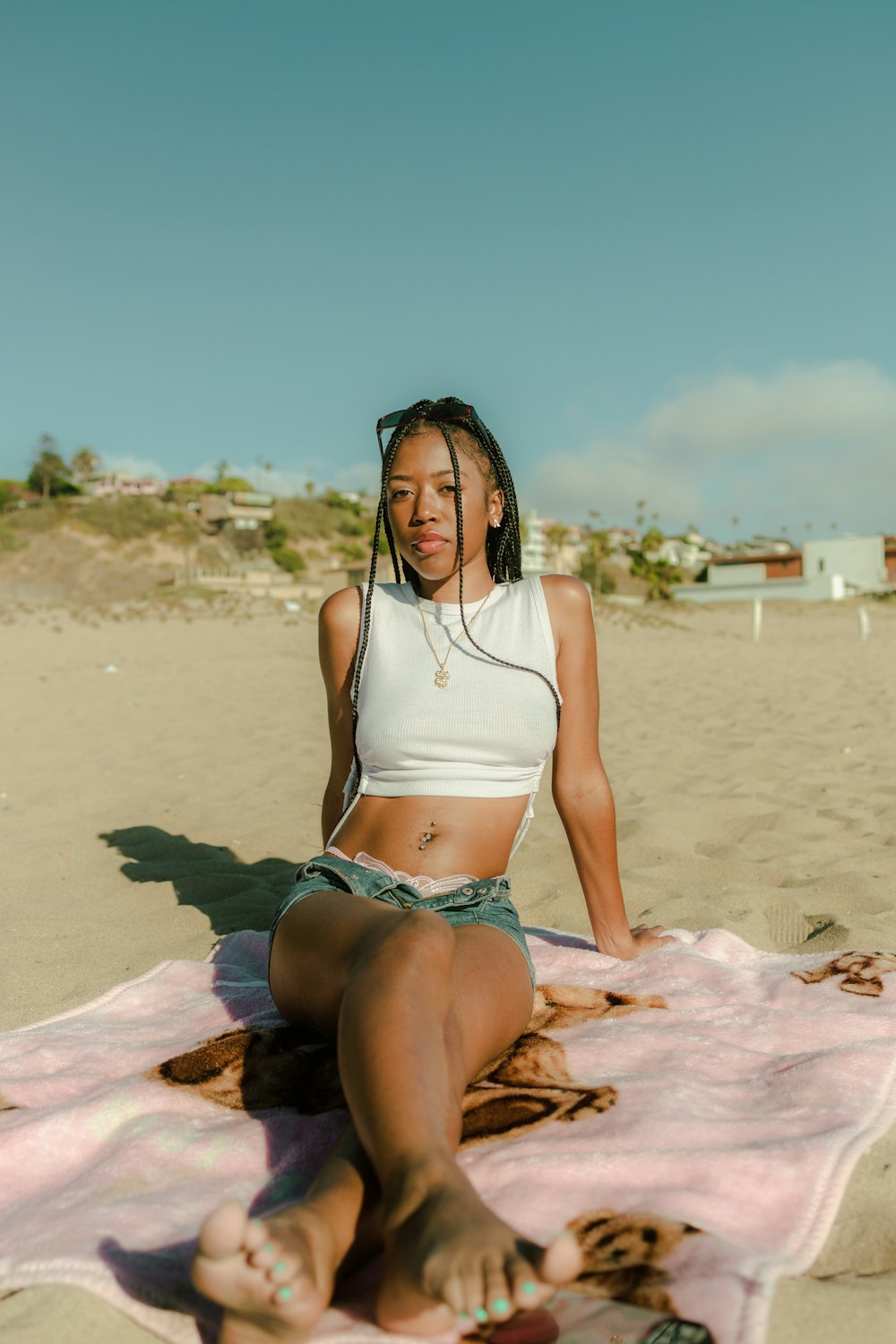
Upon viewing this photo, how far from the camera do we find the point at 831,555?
52.7 m

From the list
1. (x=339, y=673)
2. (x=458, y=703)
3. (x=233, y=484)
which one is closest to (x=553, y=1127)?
(x=458, y=703)

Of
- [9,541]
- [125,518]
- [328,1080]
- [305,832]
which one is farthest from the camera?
[125,518]

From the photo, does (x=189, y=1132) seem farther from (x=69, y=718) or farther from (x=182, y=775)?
(x=69, y=718)

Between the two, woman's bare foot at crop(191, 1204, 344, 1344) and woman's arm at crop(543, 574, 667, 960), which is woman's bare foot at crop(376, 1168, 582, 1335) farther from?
woman's arm at crop(543, 574, 667, 960)

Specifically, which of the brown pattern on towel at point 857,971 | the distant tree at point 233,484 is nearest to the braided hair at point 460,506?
the brown pattern on towel at point 857,971

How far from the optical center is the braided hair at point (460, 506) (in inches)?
106

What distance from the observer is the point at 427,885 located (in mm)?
2434

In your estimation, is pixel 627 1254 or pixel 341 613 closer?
pixel 627 1254

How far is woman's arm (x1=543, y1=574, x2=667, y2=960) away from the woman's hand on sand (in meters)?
0.23

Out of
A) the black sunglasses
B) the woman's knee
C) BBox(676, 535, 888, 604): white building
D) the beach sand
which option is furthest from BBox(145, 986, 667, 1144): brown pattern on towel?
BBox(676, 535, 888, 604): white building

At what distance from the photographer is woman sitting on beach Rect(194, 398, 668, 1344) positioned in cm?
129

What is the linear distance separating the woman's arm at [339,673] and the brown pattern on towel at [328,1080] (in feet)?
2.25

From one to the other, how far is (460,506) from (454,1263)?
5.99 feet

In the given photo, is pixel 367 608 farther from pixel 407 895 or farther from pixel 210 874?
pixel 210 874
